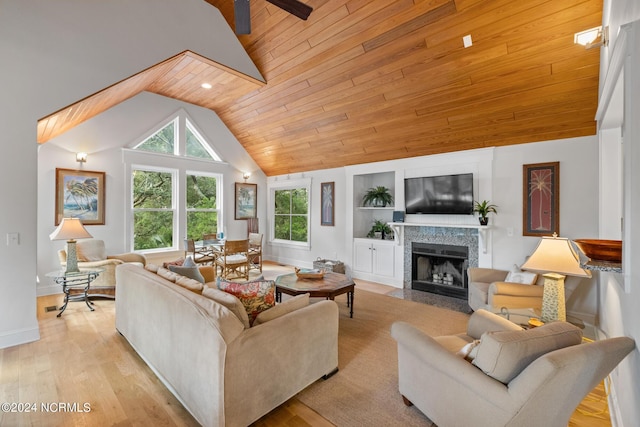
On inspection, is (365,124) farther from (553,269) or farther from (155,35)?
(553,269)

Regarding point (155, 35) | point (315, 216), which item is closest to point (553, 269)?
point (155, 35)

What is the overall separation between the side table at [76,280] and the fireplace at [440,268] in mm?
4913

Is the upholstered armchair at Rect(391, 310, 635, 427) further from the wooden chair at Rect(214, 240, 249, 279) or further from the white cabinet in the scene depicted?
the wooden chair at Rect(214, 240, 249, 279)

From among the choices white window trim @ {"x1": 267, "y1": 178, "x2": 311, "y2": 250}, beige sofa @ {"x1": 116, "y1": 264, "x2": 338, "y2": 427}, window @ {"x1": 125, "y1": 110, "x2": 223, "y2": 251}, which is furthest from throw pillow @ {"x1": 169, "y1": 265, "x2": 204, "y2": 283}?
white window trim @ {"x1": 267, "y1": 178, "x2": 311, "y2": 250}

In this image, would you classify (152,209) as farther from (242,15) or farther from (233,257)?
(242,15)

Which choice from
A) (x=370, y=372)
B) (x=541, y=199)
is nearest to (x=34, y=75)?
(x=370, y=372)

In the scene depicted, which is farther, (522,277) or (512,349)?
(522,277)

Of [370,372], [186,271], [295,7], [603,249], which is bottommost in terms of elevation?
[370,372]

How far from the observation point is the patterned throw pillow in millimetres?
2078

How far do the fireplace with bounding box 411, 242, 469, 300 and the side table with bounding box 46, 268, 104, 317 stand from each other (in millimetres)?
4913

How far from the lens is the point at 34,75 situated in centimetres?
296

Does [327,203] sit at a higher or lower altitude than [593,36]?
lower

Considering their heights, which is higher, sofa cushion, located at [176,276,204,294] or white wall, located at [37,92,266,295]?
white wall, located at [37,92,266,295]

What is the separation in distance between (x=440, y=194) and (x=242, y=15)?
378 cm
